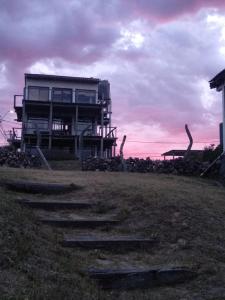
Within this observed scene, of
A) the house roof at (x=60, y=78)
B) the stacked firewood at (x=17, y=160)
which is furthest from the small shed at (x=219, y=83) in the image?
the house roof at (x=60, y=78)

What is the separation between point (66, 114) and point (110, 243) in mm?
39083

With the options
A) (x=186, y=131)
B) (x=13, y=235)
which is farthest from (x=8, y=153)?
(x=13, y=235)

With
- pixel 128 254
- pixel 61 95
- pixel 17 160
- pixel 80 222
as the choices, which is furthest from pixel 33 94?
pixel 128 254

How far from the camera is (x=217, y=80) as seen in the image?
19.0m

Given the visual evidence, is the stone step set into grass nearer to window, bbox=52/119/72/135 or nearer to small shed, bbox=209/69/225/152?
small shed, bbox=209/69/225/152

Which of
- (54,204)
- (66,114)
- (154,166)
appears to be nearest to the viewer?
(54,204)

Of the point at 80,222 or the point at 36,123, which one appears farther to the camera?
the point at 36,123

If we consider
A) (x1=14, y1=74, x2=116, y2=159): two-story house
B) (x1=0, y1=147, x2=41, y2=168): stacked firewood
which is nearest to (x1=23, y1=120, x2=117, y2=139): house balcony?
(x1=14, y1=74, x2=116, y2=159): two-story house

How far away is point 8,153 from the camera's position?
25.3 meters

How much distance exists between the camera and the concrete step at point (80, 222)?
26.1ft

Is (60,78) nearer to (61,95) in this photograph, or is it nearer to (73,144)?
(61,95)

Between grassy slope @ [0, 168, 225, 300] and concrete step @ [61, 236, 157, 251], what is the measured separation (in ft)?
0.55

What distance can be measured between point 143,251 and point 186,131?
14988 mm

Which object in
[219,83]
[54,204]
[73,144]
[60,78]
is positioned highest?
[60,78]
